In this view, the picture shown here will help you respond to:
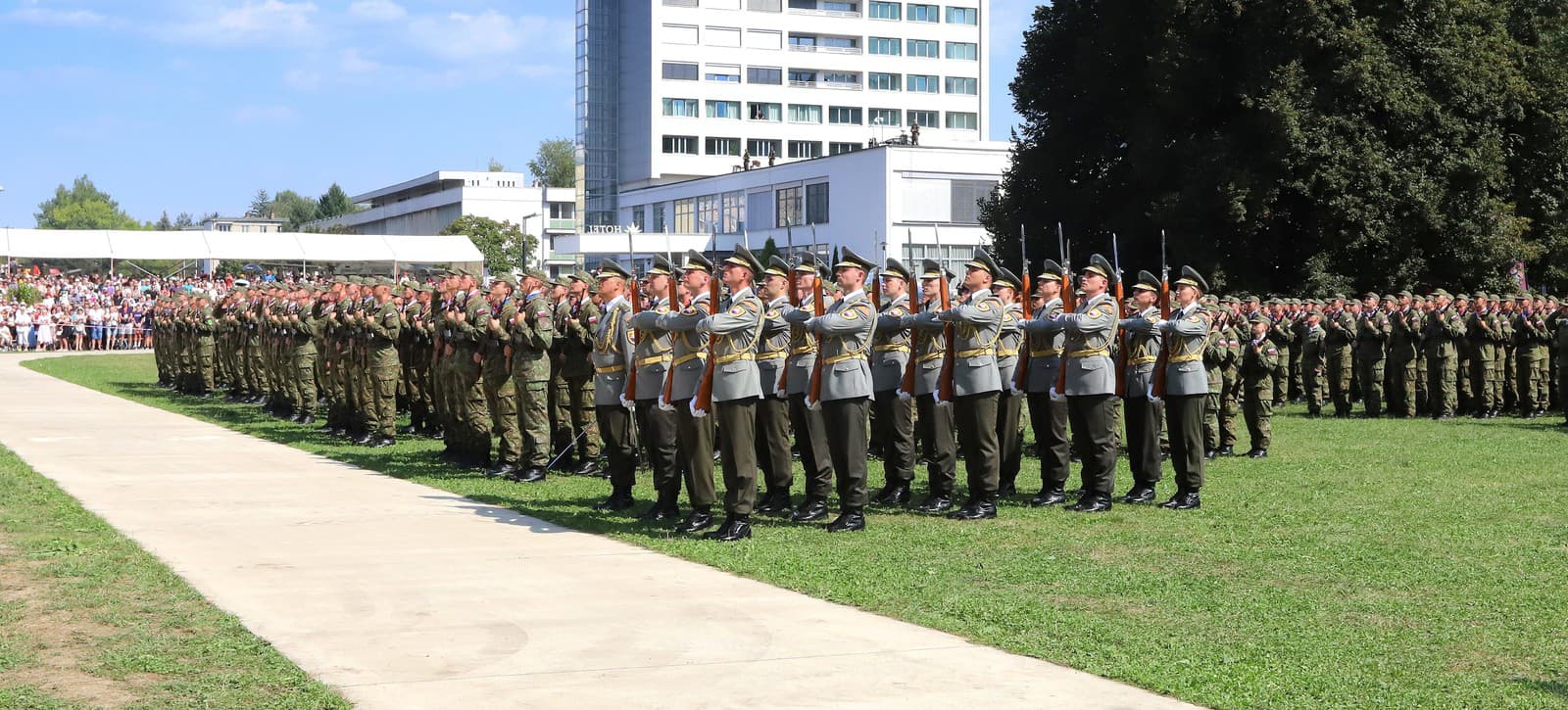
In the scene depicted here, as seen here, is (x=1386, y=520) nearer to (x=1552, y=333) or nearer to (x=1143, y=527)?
(x=1143, y=527)

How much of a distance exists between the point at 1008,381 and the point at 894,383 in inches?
38.9

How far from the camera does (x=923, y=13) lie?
98750mm

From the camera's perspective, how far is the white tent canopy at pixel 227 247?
51.0 meters

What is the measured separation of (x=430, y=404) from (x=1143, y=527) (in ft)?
32.3

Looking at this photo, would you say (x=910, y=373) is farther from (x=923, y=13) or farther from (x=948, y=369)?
(x=923, y=13)

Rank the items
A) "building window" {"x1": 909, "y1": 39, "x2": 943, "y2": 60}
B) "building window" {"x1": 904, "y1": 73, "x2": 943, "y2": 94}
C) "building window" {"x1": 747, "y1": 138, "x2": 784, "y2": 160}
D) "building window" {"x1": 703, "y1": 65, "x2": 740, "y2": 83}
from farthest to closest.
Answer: "building window" {"x1": 904, "y1": 73, "x2": 943, "y2": 94} → "building window" {"x1": 909, "y1": 39, "x2": 943, "y2": 60} → "building window" {"x1": 747, "y1": 138, "x2": 784, "y2": 160} → "building window" {"x1": 703, "y1": 65, "x2": 740, "y2": 83}

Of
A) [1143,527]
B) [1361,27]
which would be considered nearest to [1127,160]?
[1361,27]

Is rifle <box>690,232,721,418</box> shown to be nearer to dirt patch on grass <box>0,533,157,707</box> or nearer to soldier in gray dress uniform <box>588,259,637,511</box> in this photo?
soldier in gray dress uniform <box>588,259,637,511</box>

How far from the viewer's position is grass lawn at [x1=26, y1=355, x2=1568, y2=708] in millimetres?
6410

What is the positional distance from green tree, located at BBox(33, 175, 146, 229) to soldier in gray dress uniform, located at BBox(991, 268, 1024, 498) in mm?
136620

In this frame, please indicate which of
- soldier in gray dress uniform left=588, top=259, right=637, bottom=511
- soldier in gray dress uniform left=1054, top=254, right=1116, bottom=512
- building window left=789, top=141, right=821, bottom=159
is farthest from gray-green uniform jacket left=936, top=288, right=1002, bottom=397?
building window left=789, top=141, right=821, bottom=159

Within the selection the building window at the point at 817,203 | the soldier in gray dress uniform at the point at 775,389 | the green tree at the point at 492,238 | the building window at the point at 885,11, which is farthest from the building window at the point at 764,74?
the soldier in gray dress uniform at the point at 775,389

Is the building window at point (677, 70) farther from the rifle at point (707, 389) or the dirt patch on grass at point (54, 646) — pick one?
the dirt patch on grass at point (54, 646)

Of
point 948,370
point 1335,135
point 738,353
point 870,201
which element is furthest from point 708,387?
point 870,201
